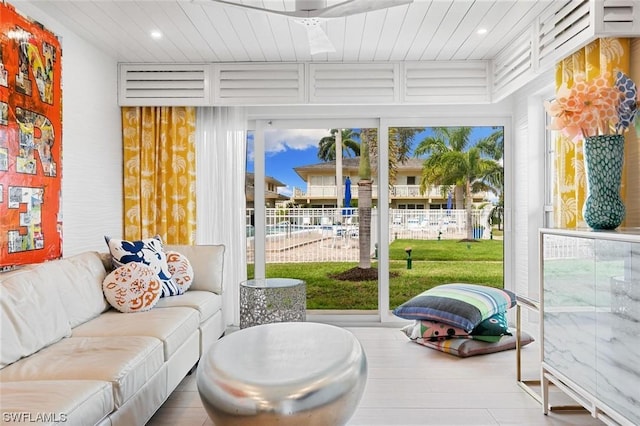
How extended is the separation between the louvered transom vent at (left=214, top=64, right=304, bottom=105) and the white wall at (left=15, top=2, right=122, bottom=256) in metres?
0.92

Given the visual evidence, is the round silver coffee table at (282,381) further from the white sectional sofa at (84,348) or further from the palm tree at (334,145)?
the palm tree at (334,145)

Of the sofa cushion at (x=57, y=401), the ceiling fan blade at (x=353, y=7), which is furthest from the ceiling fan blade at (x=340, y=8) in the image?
the sofa cushion at (x=57, y=401)

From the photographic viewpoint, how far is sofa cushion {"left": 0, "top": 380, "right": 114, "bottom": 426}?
1.48m

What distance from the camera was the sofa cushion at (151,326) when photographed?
247 centimetres

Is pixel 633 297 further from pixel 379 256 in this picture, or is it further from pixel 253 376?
pixel 379 256

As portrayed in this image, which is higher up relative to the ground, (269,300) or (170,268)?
(170,268)

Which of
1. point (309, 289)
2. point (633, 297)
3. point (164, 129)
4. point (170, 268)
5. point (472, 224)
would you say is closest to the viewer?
point (633, 297)

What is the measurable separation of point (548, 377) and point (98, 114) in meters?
3.68

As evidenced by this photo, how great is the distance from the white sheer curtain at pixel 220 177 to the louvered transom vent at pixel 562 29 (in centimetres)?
253

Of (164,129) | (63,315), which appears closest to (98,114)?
(164,129)

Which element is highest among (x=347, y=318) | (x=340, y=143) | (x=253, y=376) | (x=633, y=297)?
(x=340, y=143)

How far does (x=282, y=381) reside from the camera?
1915 mm

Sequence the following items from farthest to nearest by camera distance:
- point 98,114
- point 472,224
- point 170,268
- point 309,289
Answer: point 309,289 → point 472,224 → point 98,114 → point 170,268

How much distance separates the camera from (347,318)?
14.8 ft
